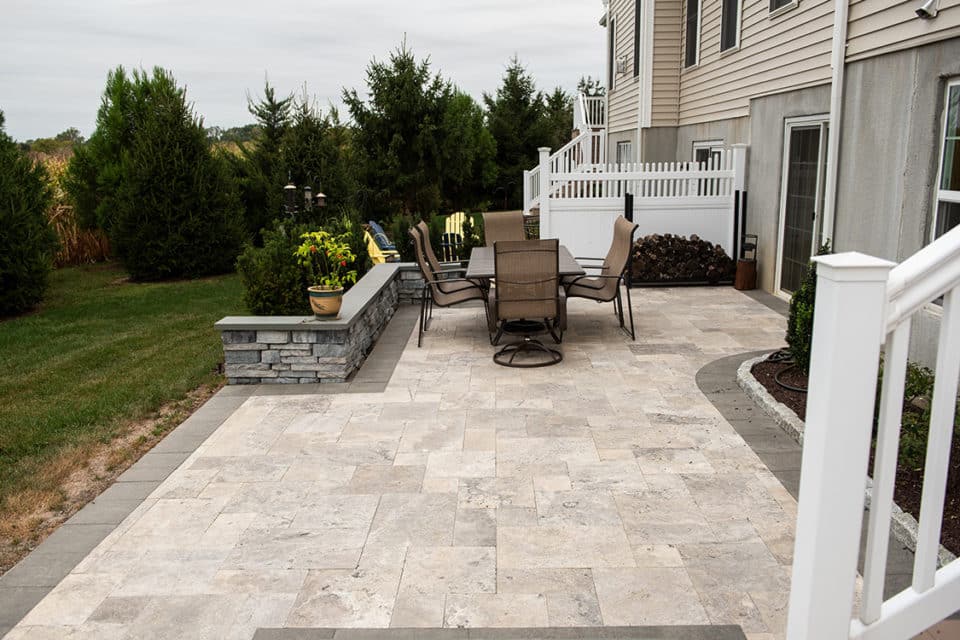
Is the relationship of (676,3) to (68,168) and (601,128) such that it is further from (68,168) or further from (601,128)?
(68,168)

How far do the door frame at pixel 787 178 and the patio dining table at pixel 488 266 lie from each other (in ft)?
8.38

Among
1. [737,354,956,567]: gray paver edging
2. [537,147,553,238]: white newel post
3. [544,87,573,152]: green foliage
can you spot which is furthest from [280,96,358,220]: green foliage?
[544,87,573,152]: green foliage

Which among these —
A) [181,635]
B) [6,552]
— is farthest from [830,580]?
[6,552]

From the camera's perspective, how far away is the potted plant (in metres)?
5.60

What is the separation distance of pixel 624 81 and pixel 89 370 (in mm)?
11913

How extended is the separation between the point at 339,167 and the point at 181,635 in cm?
1168

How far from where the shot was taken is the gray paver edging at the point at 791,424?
9.76 ft

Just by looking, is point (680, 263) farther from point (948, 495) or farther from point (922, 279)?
point (922, 279)

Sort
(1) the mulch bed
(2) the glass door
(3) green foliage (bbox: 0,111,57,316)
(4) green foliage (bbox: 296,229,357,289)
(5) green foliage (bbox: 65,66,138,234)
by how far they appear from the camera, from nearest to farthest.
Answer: (1) the mulch bed
(4) green foliage (bbox: 296,229,357,289)
(2) the glass door
(3) green foliage (bbox: 0,111,57,316)
(5) green foliage (bbox: 65,66,138,234)

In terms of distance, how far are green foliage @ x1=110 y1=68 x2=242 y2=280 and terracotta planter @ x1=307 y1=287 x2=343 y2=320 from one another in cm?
772

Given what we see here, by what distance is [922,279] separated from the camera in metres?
1.49

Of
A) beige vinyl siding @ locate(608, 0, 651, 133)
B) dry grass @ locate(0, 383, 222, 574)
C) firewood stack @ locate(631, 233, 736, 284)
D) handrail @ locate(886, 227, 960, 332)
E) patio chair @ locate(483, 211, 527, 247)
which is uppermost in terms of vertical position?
beige vinyl siding @ locate(608, 0, 651, 133)

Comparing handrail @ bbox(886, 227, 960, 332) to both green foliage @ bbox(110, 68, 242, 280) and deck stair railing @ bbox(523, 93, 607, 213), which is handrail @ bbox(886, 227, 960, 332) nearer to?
green foliage @ bbox(110, 68, 242, 280)

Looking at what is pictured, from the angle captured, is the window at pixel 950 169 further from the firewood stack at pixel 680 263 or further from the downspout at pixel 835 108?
the firewood stack at pixel 680 263
